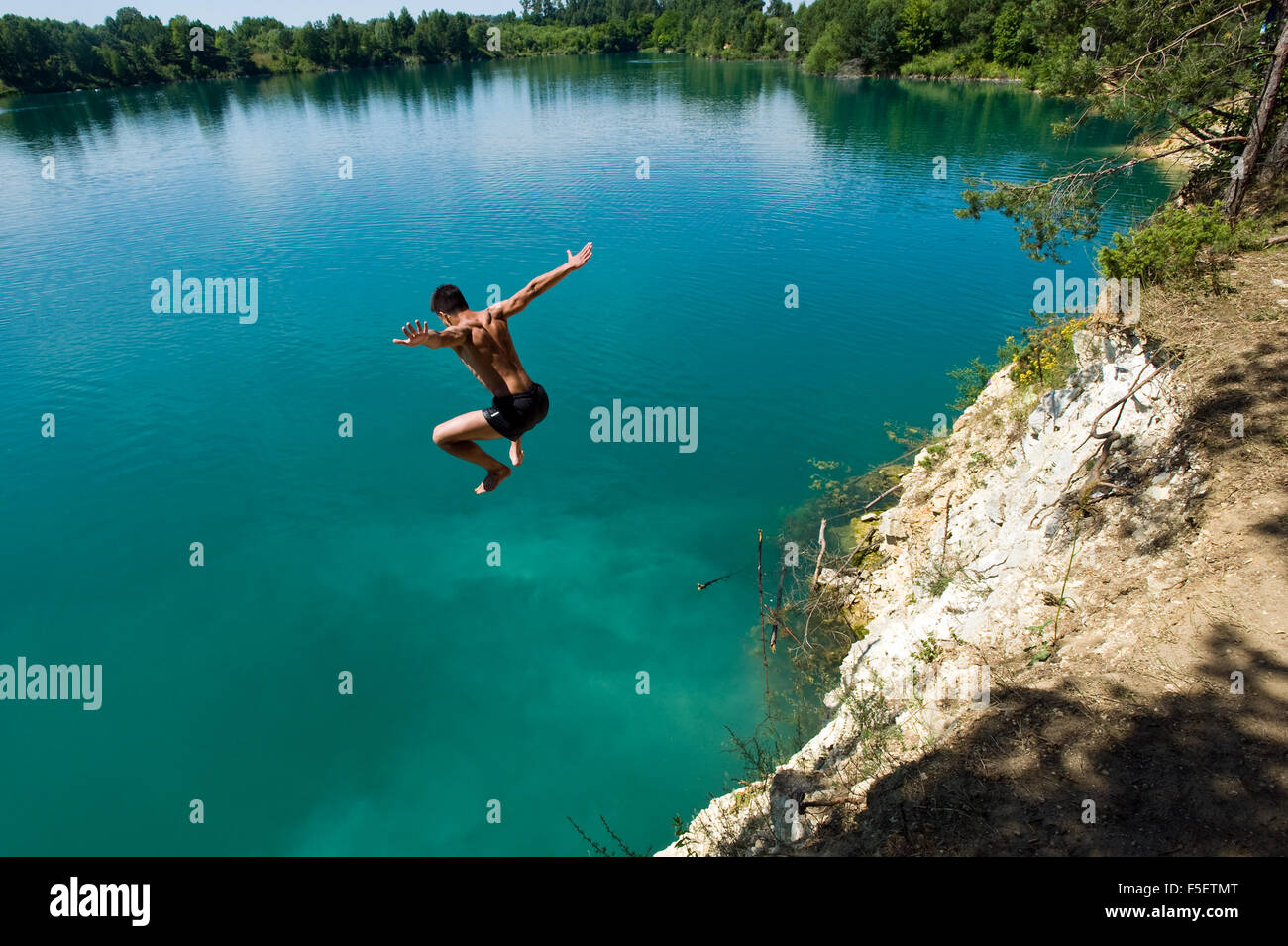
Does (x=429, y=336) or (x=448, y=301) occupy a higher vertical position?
(x=448, y=301)

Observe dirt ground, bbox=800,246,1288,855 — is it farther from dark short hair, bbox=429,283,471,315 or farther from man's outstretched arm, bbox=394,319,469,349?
dark short hair, bbox=429,283,471,315

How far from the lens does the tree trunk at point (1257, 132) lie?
472 inches

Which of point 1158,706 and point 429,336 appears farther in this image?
point 1158,706

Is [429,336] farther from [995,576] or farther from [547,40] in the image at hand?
[547,40]

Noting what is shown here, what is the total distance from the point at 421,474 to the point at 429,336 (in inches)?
622

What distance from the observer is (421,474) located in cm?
2072

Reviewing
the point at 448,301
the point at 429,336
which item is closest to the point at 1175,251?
the point at 448,301

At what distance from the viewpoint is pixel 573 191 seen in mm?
41625

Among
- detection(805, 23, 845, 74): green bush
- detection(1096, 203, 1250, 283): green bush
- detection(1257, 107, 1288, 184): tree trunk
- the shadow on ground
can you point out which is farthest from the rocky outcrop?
detection(805, 23, 845, 74): green bush

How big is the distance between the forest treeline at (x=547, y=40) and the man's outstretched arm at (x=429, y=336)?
64.8m

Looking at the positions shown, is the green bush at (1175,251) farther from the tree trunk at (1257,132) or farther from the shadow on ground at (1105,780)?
the shadow on ground at (1105,780)

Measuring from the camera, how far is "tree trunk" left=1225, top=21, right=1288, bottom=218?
12.0 meters
